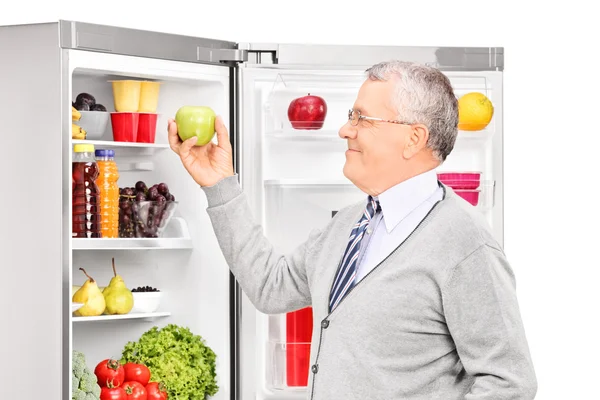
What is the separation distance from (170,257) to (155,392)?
0.51 m

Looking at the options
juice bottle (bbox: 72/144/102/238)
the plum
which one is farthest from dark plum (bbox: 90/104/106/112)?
juice bottle (bbox: 72/144/102/238)

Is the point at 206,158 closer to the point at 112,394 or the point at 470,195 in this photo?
the point at 112,394

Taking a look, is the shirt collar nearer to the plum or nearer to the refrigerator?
the refrigerator

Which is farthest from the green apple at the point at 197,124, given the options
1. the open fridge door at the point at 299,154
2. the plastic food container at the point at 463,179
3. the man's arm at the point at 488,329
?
the plastic food container at the point at 463,179

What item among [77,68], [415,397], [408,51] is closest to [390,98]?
[415,397]

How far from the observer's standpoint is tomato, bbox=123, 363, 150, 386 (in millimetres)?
3174

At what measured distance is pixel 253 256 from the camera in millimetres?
2336

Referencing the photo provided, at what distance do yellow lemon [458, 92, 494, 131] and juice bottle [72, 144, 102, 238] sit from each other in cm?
132

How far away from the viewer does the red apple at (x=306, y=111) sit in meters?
3.29

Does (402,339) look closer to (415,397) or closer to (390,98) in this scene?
(415,397)

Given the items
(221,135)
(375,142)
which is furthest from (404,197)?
(221,135)

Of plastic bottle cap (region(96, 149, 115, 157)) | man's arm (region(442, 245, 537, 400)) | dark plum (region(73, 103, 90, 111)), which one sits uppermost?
dark plum (region(73, 103, 90, 111))

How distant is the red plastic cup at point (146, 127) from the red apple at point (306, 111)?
19.3 inches

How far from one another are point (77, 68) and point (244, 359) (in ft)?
3.79
